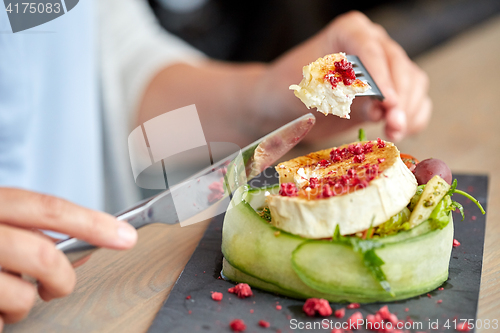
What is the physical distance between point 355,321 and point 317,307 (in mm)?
111

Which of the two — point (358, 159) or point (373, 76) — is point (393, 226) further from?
point (373, 76)

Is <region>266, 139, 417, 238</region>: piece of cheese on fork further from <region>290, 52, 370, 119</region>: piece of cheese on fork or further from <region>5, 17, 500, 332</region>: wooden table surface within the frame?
<region>5, 17, 500, 332</region>: wooden table surface

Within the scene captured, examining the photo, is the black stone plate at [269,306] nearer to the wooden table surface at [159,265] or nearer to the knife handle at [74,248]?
the wooden table surface at [159,265]

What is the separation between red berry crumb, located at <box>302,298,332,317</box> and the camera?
1.18 m

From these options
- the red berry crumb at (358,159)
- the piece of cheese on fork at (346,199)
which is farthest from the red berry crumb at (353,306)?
the red berry crumb at (358,159)

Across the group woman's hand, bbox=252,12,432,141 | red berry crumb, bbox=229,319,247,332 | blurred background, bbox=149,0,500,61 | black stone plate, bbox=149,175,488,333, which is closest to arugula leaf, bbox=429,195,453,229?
black stone plate, bbox=149,175,488,333

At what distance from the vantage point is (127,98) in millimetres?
2959

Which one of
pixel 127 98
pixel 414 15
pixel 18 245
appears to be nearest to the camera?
pixel 18 245

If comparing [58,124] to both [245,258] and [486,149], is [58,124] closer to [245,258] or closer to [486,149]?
[245,258]

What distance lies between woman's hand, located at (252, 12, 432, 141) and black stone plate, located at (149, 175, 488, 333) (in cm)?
91

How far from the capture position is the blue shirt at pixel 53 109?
2.11m

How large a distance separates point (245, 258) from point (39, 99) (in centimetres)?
167

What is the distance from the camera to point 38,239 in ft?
3.42

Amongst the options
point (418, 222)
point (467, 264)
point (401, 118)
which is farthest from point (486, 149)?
point (418, 222)
